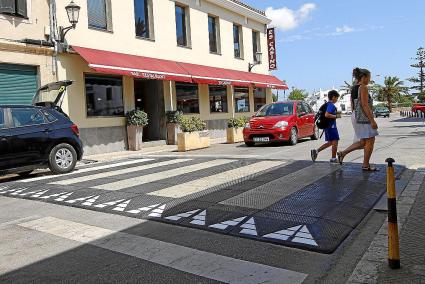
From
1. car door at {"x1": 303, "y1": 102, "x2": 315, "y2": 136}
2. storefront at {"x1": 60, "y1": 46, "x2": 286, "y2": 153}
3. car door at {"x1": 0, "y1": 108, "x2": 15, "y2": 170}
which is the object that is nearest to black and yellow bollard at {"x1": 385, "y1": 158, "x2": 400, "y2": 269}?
car door at {"x1": 0, "y1": 108, "x2": 15, "y2": 170}

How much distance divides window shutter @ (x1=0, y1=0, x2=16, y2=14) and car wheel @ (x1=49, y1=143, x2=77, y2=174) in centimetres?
520

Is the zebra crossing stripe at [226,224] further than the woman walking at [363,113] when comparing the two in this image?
No

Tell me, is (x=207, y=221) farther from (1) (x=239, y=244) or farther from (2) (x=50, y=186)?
(2) (x=50, y=186)

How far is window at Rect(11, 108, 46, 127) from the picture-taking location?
8977 millimetres

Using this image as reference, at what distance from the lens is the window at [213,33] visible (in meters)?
22.8

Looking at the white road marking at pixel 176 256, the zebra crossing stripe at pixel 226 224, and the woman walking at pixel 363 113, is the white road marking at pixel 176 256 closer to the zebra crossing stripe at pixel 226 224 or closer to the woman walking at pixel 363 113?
the zebra crossing stripe at pixel 226 224

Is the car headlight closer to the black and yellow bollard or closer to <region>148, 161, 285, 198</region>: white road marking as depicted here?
<region>148, 161, 285, 198</region>: white road marking

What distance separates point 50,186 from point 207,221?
4175 millimetres

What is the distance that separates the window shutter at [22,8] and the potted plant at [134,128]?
4899mm

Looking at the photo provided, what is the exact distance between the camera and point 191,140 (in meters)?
14.9

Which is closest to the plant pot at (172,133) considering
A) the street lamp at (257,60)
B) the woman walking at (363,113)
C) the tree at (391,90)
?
the street lamp at (257,60)

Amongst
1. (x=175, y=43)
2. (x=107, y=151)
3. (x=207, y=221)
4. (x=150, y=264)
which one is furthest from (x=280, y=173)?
(x=175, y=43)

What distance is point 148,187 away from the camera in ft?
24.1

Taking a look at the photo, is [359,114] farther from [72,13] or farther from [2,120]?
[72,13]
